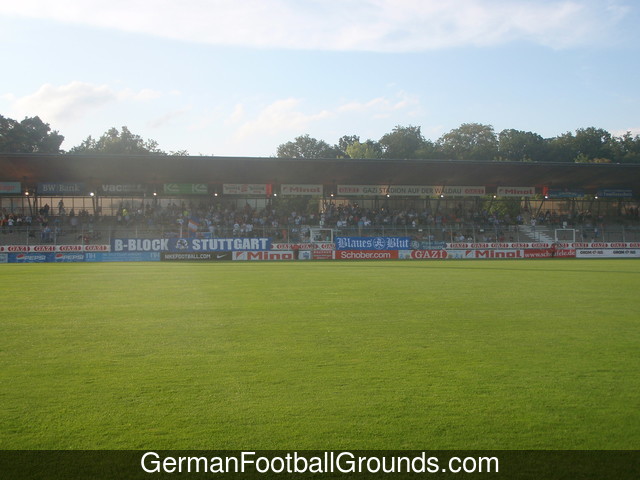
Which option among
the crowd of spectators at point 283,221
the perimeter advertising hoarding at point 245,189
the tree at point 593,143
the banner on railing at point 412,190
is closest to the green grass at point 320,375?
the crowd of spectators at point 283,221

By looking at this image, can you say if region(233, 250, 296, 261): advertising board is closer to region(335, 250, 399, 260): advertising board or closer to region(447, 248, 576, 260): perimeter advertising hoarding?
region(335, 250, 399, 260): advertising board

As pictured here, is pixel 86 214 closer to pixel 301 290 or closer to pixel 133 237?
pixel 133 237

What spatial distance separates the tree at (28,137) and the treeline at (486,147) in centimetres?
4179

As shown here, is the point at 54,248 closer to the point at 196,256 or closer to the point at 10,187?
the point at 196,256

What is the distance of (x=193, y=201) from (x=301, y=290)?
38528mm

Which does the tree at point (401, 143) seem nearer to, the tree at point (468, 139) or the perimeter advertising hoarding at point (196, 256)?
the tree at point (468, 139)

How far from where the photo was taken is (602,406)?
5.62 meters

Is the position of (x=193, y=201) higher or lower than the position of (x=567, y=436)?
higher

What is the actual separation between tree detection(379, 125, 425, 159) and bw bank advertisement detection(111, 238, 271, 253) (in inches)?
2665

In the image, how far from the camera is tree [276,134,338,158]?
11125 cm

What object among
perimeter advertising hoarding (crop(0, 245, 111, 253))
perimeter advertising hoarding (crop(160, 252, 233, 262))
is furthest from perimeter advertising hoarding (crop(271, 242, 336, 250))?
perimeter advertising hoarding (crop(0, 245, 111, 253))

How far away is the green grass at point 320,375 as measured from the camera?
493cm

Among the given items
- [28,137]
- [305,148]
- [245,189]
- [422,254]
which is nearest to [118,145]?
[28,137]
